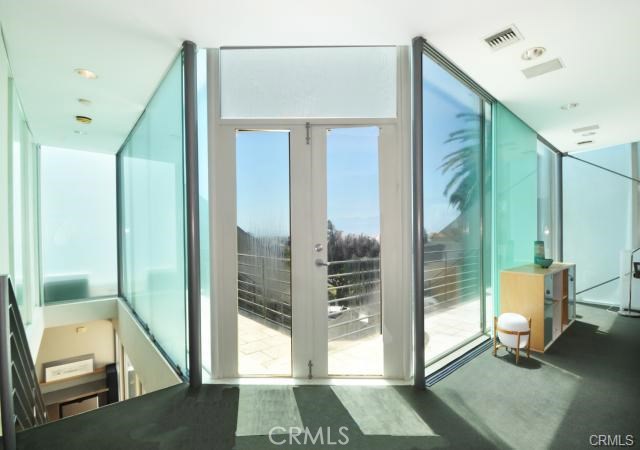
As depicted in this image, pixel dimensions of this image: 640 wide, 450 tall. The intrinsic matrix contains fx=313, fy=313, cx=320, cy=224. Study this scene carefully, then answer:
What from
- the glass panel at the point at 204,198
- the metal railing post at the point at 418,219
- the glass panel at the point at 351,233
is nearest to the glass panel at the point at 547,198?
the metal railing post at the point at 418,219

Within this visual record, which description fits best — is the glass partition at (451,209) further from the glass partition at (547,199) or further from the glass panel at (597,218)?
the glass panel at (597,218)

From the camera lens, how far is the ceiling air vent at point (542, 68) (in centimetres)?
257

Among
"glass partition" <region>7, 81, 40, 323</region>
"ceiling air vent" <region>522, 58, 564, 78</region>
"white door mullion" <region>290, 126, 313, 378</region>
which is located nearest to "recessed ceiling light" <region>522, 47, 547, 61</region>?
"ceiling air vent" <region>522, 58, 564, 78</region>

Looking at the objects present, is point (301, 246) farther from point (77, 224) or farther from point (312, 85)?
point (77, 224)

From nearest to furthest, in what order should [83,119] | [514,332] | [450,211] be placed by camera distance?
[514,332], [450,211], [83,119]

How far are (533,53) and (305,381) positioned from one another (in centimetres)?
308

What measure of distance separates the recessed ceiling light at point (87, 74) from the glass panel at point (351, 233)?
2.23 m

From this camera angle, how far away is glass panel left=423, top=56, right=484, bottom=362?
8.86 ft

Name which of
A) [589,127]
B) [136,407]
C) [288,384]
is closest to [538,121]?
[589,127]

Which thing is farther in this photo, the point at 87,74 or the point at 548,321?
the point at 548,321

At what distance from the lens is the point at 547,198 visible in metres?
5.13

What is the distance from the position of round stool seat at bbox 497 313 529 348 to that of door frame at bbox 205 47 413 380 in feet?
3.45

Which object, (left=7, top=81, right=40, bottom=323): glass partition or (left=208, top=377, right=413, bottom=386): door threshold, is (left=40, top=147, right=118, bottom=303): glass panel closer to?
(left=7, top=81, right=40, bottom=323): glass partition

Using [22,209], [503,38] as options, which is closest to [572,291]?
[503,38]
